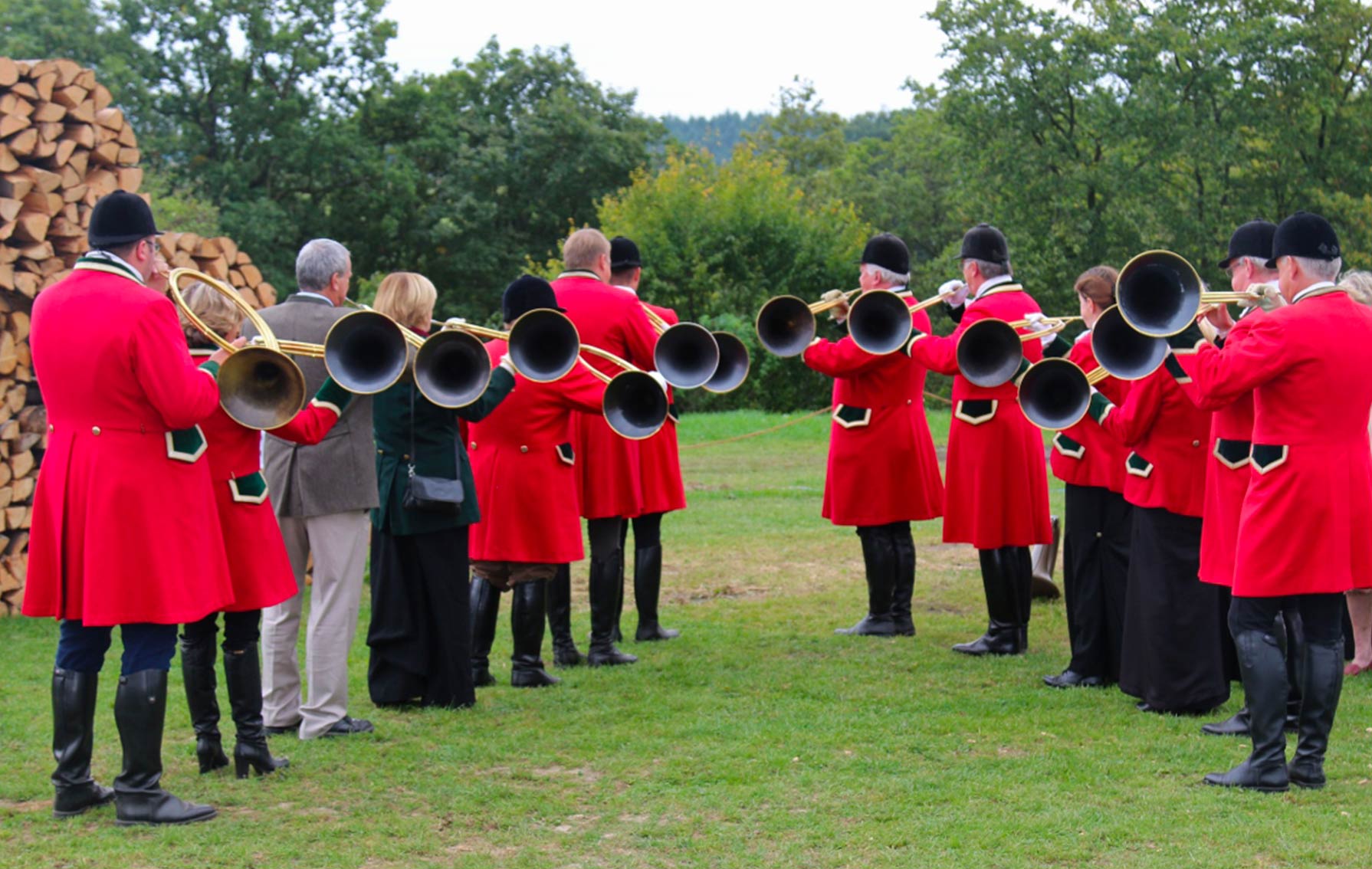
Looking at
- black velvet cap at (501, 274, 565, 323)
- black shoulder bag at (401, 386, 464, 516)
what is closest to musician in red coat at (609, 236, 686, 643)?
black velvet cap at (501, 274, 565, 323)

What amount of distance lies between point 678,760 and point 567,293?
2.99 m

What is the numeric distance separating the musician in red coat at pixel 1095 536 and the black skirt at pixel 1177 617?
0.47 metres

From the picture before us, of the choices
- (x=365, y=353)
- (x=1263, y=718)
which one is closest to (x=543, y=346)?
(x=365, y=353)

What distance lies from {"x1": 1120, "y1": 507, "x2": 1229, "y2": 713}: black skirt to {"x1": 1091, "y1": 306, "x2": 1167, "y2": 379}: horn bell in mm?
836

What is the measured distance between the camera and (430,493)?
6.34 metres

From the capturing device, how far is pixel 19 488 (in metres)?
9.26

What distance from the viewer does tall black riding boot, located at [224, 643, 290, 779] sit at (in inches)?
218

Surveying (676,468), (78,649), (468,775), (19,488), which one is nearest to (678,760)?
(468,775)

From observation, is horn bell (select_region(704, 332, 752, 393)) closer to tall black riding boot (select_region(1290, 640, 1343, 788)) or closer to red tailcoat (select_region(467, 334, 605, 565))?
red tailcoat (select_region(467, 334, 605, 565))

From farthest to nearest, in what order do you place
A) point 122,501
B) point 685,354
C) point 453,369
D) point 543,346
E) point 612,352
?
point 612,352 → point 685,354 → point 543,346 → point 453,369 → point 122,501

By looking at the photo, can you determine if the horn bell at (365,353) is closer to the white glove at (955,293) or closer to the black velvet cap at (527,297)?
the black velvet cap at (527,297)

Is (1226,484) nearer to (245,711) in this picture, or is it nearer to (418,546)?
(418,546)

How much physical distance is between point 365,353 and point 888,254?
138 inches

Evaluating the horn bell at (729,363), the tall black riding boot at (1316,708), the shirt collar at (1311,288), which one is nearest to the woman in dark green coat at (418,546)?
the horn bell at (729,363)
